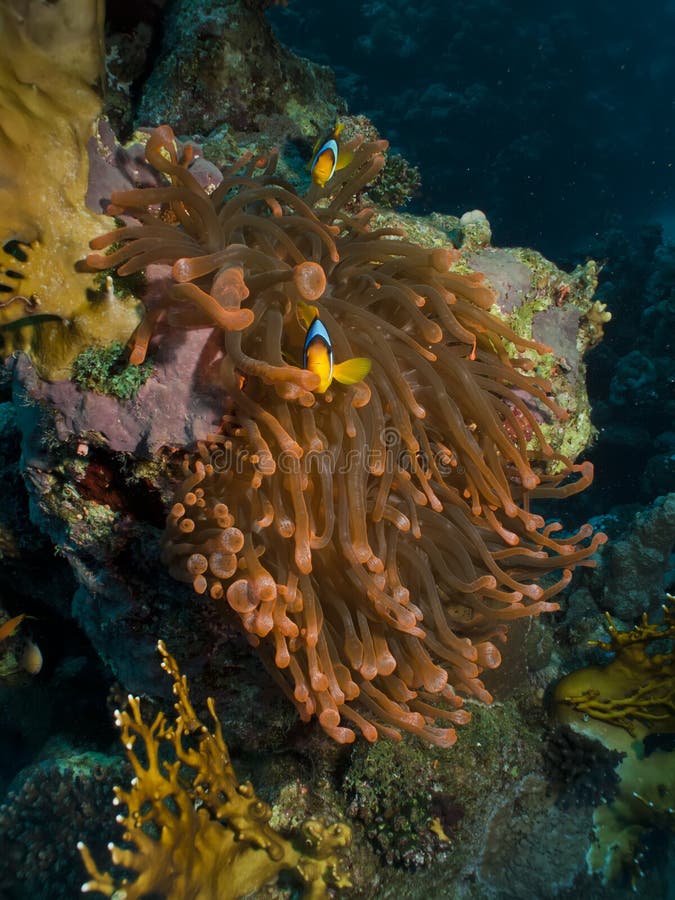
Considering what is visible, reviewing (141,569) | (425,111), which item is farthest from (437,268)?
(425,111)

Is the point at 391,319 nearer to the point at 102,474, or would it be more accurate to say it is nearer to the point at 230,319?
the point at 230,319

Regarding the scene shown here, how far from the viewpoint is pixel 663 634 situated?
12.3ft

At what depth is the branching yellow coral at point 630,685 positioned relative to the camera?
3.81 meters

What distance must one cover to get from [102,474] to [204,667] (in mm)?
1053

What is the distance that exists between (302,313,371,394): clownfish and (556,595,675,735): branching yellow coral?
2.80 metres

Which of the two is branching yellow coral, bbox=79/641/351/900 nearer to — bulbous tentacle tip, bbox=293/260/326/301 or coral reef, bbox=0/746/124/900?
coral reef, bbox=0/746/124/900

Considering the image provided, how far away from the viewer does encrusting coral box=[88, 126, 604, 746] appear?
2178mm

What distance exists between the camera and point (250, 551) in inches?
87.4

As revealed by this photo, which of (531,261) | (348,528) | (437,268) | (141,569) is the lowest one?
(141,569)

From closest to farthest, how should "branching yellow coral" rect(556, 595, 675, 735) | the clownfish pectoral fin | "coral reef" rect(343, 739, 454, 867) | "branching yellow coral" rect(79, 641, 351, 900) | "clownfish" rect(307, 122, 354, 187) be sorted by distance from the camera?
the clownfish pectoral fin, "branching yellow coral" rect(79, 641, 351, 900), "clownfish" rect(307, 122, 354, 187), "coral reef" rect(343, 739, 454, 867), "branching yellow coral" rect(556, 595, 675, 735)

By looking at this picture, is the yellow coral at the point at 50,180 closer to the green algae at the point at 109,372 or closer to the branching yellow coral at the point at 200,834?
the green algae at the point at 109,372

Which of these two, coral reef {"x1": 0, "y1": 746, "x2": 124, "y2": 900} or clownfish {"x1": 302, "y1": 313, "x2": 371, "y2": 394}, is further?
coral reef {"x1": 0, "y1": 746, "x2": 124, "y2": 900}

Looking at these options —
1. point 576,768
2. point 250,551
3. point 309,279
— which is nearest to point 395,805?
point 576,768

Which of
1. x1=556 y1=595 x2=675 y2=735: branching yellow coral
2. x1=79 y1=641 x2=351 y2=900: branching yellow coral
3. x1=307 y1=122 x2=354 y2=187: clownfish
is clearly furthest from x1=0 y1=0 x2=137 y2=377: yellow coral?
x1=556 y1=595 x2=675 y2=735: branching yellow coral
